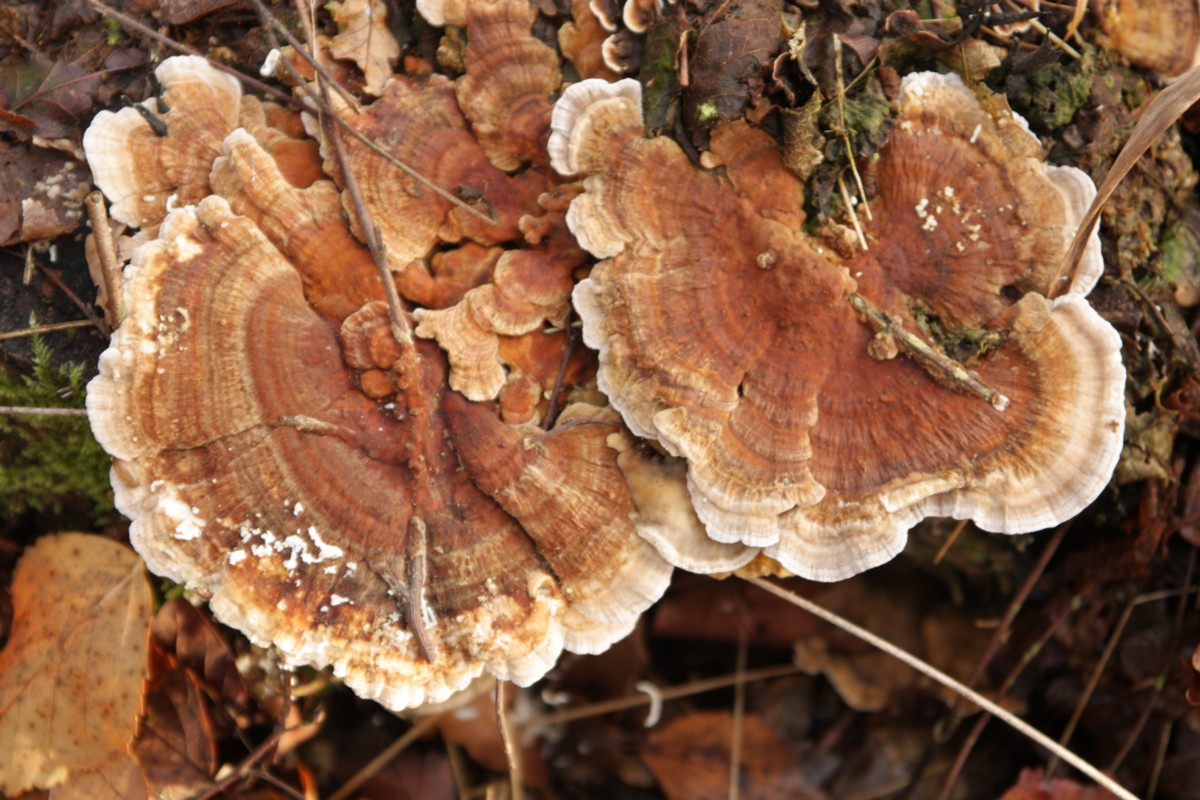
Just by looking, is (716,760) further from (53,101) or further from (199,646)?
(53,101)

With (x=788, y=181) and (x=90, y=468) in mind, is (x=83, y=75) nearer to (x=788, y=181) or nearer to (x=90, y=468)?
(x=90, y=468)

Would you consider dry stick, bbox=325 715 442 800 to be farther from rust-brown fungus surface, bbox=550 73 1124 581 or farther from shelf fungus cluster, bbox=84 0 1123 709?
rust-brown fungus surface, bbox=550 73 1124 581

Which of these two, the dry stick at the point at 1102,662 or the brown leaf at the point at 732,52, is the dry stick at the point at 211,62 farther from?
the dry stick at the point at 1102,662

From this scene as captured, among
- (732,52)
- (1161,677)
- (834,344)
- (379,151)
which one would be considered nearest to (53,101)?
(379,151)

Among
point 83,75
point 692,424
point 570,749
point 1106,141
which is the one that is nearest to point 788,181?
point 692,424

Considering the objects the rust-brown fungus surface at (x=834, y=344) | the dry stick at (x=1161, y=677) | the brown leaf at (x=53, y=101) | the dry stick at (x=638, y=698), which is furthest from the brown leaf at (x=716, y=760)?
the brown leaf at (x=53, y=101)

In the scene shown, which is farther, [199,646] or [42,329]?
Answer: [199,646]
